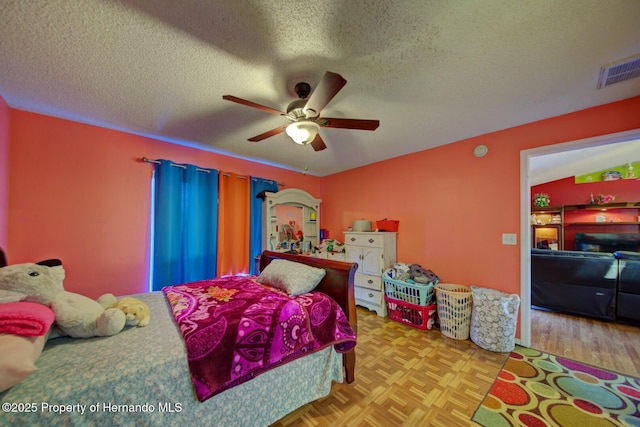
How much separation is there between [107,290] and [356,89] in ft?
10.4

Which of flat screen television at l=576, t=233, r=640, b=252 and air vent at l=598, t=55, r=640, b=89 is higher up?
air vent at l=598, t=55, r=640, b=89

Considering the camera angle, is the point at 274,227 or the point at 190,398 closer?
the point at 190,398

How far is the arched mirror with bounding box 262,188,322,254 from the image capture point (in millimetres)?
3461

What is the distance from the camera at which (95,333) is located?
119 cm

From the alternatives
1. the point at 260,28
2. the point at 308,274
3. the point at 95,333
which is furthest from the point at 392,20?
the point at 95,333

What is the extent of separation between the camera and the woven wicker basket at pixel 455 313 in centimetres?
239

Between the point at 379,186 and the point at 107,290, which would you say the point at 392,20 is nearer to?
the point at 379,186

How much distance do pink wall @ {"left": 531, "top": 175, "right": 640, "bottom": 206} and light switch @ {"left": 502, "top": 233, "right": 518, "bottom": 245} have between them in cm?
458

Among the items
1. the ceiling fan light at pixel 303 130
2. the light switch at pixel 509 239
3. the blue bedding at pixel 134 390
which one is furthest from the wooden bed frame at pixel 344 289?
the light switch at pixel 509 239

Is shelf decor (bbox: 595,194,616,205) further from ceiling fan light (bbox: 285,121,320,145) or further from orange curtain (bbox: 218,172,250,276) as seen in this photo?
orange curtain (bbox: 218,172,250,276)

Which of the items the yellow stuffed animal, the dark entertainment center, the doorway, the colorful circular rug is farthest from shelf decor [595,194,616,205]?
the yellow stuffed animal

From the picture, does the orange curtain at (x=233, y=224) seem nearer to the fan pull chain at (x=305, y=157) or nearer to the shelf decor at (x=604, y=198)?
the fan pull chain at (x=305, y=157)

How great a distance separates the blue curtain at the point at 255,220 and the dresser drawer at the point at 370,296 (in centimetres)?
162

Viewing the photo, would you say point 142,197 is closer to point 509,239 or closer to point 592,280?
point 509,239
